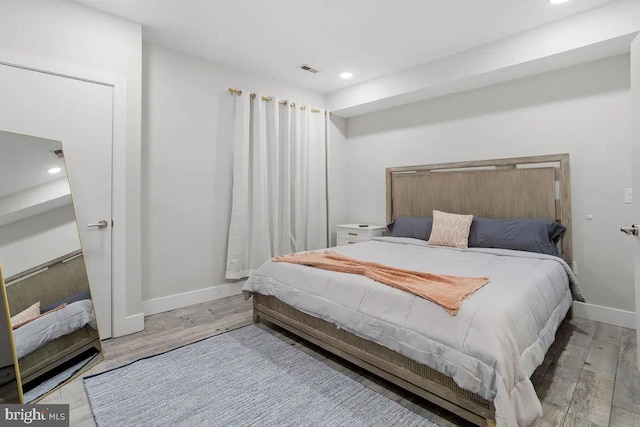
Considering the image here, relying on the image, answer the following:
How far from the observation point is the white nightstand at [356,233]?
4125mm

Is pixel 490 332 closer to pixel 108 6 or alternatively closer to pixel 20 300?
pixel 20 300

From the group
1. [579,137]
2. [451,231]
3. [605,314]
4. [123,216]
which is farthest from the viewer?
[451,231]

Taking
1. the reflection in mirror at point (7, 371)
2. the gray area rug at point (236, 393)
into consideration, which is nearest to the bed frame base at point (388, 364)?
the gray area rug at point (236, 393)

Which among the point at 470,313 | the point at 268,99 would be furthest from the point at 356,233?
the point at 470,313

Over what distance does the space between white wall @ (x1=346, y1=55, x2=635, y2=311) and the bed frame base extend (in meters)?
2.25

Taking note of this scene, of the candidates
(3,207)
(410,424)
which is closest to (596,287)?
(410,424)

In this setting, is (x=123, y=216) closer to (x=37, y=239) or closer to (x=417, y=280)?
(x=37, y=239)

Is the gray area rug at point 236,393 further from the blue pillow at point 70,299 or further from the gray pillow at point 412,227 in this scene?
the gray pillow at point 412,227

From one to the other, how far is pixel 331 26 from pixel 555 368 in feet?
10.0

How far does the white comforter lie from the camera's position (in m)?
1.36

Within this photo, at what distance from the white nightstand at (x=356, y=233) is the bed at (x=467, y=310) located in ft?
2.12

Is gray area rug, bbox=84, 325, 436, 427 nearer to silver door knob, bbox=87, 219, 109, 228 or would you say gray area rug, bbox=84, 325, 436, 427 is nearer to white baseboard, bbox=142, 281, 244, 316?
white baseboard, bbox=142, 281, 244, 316

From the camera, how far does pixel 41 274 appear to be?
2.04 m

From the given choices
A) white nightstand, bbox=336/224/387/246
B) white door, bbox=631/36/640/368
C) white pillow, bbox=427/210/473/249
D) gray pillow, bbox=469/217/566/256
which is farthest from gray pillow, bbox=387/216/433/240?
white door, bbox=631/36/640/368
